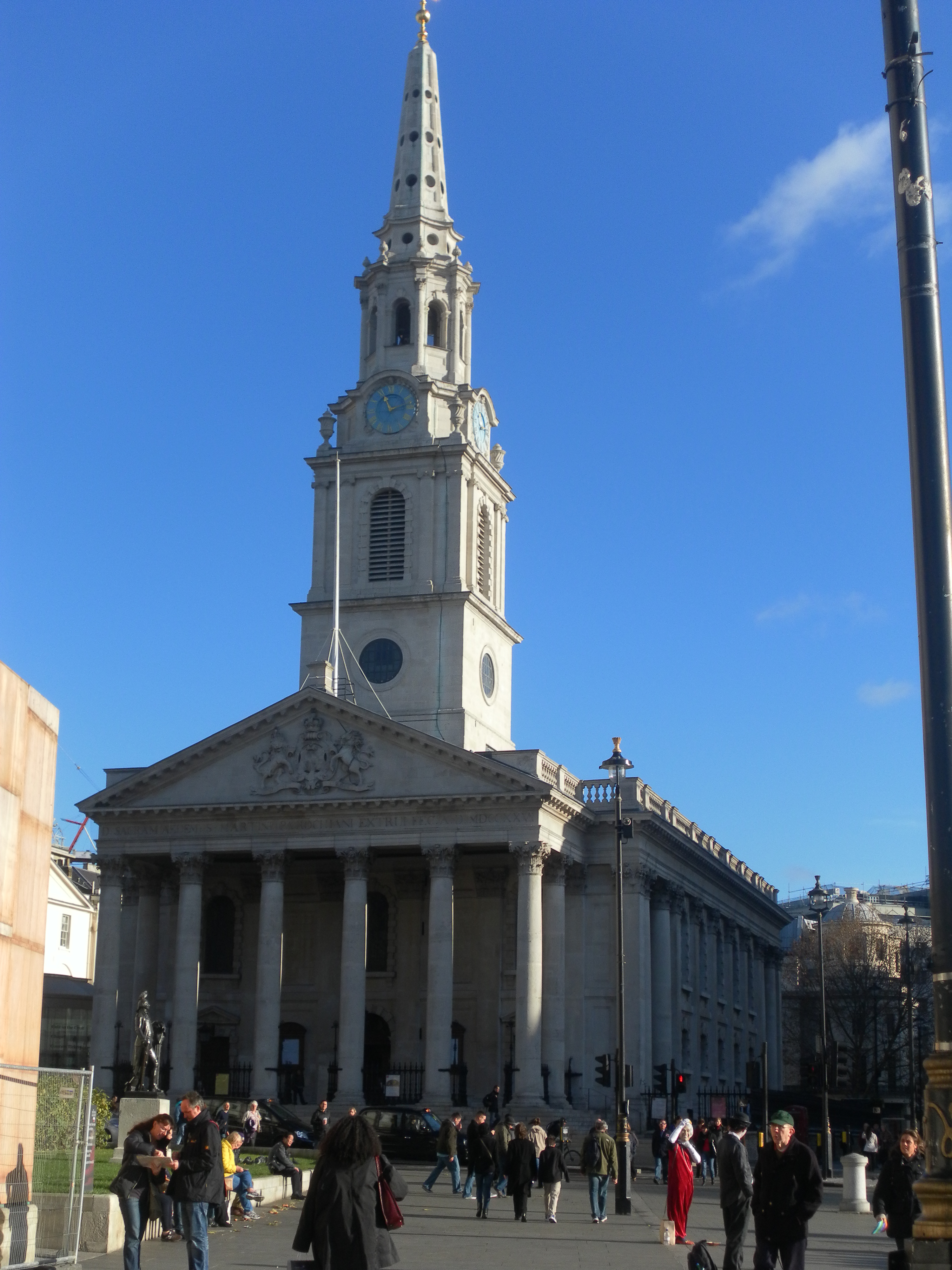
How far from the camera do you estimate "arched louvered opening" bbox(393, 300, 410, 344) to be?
70312mm

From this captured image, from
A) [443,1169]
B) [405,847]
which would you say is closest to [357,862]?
[405,847]

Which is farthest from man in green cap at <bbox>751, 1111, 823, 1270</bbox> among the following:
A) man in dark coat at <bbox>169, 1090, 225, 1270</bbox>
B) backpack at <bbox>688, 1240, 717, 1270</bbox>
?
man in dark coat at <bbox>169, 1090, 225, 1270</bbox>

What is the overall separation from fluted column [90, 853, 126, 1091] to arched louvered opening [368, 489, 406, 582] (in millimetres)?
15879

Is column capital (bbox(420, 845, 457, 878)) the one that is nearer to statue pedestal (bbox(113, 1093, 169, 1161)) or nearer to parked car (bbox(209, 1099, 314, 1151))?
parked car (bbox(209, 1099, 314, 1151))

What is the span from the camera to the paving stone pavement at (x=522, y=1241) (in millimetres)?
21219

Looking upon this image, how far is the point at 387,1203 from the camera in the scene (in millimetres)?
11250

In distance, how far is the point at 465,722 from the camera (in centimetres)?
6275

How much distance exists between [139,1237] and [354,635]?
48.7 meters

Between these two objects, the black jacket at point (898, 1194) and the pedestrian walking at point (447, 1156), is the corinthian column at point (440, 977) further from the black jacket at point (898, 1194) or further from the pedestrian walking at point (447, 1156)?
the black jacket at point (898, 1194)

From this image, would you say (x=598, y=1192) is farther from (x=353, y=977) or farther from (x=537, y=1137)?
(x=353, y=977)

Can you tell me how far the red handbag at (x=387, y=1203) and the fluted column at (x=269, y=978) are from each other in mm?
43799

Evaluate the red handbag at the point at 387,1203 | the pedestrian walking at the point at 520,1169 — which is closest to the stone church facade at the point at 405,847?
the pedestrian walking at the point at 520,1169

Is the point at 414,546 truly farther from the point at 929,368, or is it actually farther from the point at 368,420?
the point at 929,368

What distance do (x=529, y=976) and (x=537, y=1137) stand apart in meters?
17.9
